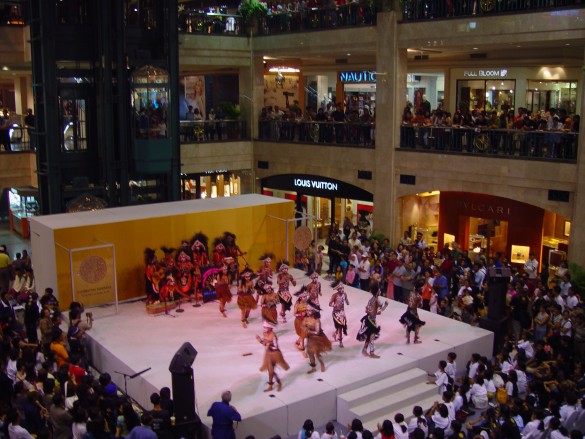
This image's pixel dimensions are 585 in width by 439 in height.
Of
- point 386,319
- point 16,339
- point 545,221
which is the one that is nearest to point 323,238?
point 545,221

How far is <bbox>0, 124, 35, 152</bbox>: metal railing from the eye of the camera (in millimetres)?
25422

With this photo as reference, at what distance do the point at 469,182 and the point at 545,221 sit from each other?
2.43 m

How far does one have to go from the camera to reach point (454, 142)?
70.9 ft

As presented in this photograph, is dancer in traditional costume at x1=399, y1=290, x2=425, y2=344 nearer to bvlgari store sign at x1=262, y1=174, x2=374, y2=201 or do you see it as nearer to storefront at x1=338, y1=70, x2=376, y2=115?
bvlgari store sign at x1=262, y1=174, x2=374, y2=201

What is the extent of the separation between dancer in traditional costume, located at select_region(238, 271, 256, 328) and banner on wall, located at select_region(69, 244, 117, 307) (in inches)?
121

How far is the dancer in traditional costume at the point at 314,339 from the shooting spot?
1366 cm

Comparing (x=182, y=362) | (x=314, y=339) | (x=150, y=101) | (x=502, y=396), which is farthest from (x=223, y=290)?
(x=150, y=101)

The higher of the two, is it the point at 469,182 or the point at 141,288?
the point at 469,182

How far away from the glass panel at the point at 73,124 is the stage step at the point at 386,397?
1265 cm

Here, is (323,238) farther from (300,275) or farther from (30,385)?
(30,385)

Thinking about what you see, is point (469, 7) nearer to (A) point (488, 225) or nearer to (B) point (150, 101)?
(A) point (488, 225)

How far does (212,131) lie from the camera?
27.4 m

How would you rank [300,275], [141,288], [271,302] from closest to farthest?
1. [271,302]
2. [141,288]
3. [300,275]

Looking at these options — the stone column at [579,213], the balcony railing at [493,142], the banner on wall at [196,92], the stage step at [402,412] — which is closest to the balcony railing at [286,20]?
the balcony railing at [493,142]
